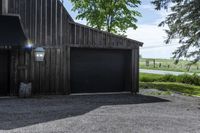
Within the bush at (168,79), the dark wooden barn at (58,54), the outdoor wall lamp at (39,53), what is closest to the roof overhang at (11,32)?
the dark wooden barn at (58,54)

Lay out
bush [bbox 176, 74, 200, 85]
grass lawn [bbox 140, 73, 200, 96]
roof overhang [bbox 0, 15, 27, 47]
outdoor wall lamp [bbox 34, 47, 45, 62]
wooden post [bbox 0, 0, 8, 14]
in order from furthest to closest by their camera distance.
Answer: bush [bbox 176, 74, 200, 85] < grass lawn [bbox 140, 73, 200, 96] < outdoor wall lamp [bbox 34, 47, 45, 62] < wooden post [bbox 0, 0, 8, 14] < roof overhang [bbox 0, 15, 27, 47]

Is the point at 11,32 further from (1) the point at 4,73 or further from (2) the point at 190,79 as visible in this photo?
(2) the point at 190,79

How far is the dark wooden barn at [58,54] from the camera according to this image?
16578 mm

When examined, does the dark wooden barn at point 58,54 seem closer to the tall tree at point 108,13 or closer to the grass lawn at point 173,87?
the grass lawn at point 173,87

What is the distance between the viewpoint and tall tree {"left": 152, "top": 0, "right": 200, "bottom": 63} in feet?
64.7

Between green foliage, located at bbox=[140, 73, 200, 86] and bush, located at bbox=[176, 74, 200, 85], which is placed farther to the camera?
green foliage, located at bbox=[140, 73, 200, 86]

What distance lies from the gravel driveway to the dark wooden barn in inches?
66.7

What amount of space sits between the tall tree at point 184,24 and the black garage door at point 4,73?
31.6ft

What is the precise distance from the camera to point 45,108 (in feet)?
42.8

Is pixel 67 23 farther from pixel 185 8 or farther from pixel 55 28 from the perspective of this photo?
pixel 185 8

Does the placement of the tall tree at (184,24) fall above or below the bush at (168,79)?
above

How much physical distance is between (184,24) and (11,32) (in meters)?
10.0

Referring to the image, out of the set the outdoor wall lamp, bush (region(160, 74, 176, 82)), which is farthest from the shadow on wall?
bush (region(160, 74, 176, 82))

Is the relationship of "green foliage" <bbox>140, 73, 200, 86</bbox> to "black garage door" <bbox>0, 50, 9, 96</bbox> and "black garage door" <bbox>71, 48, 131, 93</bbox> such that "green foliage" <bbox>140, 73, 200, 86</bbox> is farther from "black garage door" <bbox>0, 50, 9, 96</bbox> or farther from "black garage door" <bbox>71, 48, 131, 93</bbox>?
"black garage door" <bbox>0, 50, 9, 96</bbox>
